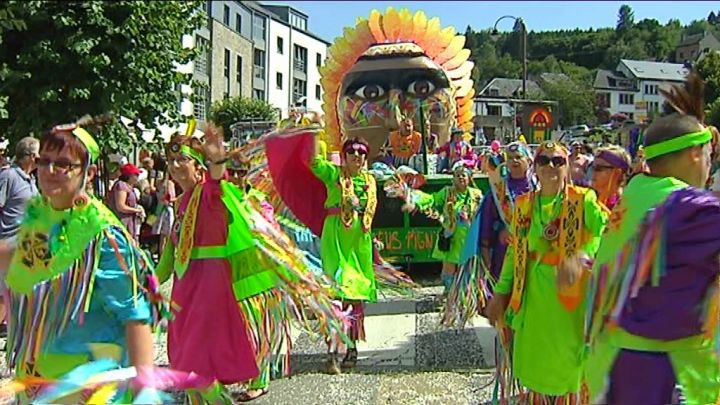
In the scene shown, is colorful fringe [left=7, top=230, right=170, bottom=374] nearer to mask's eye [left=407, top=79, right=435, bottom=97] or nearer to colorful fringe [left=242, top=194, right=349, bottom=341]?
colorful fringe [left=242, top=194, right=349, bottom=341]

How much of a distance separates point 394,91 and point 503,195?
6.76 meters

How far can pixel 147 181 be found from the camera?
13.1 m

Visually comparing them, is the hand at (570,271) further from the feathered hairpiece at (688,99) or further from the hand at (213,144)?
the hand at (213,144)

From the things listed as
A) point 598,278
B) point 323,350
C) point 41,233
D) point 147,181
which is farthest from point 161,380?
point 147,181

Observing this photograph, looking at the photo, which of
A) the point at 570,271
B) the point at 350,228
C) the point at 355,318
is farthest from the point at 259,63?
the point at 570,271

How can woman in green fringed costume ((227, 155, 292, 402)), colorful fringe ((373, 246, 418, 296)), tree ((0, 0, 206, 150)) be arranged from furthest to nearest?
tree ((0, 0, 206, 150)), colorful fringe ((373, 246, 418, 296)), woman in green fringed costume ((227, 155, 292, 402))

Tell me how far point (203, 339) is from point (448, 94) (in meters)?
8.17

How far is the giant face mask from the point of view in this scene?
1208 centimetres

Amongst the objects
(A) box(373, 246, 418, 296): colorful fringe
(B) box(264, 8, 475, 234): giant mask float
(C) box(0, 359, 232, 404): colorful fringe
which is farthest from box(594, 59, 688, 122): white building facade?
(C) box(0, 359, 232, 404): colorful fringe

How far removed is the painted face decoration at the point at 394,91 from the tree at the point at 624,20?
4378 inches

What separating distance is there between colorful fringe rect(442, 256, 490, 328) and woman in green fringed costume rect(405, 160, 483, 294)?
145cm

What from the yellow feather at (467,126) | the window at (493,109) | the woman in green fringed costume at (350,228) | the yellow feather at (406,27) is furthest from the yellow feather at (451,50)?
the window at (493,109)

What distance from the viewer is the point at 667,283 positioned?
2.75m

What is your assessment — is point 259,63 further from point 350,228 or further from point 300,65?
point 350,228
